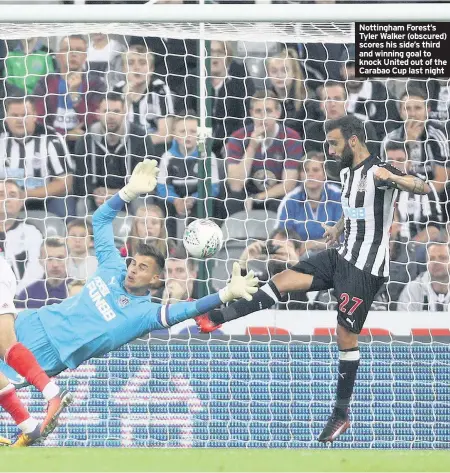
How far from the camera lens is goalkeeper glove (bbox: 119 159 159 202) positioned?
6.90m

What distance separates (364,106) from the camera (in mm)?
8305

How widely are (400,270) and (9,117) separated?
2551 mm

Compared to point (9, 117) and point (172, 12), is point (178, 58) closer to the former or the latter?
point (9, 117)

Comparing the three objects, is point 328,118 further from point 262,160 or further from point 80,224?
point 80,224

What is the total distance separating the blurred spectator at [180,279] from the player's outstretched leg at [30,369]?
3.76ft

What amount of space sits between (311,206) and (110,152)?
4.20 feet

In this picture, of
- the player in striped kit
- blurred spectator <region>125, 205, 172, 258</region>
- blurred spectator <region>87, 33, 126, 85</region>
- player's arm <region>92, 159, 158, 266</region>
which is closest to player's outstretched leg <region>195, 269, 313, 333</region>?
the player in striped kit

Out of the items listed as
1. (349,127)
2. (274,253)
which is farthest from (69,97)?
(349,127)

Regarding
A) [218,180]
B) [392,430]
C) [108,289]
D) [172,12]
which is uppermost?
[172,12]

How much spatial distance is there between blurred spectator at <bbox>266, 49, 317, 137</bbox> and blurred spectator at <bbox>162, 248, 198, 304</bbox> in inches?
41.9

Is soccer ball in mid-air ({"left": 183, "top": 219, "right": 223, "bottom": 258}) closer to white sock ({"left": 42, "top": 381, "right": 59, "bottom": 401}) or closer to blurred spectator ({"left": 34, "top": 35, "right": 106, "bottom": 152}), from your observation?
white sock ({"left": 42, "top": 381, "right": 59, "bottom": 401})

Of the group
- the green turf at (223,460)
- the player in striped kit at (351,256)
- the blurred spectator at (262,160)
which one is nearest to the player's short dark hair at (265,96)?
the blurred spectator at (262,160)

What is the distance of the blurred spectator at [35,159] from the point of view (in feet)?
26.7

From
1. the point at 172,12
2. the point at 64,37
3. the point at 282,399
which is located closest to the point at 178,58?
the point at 64,37
